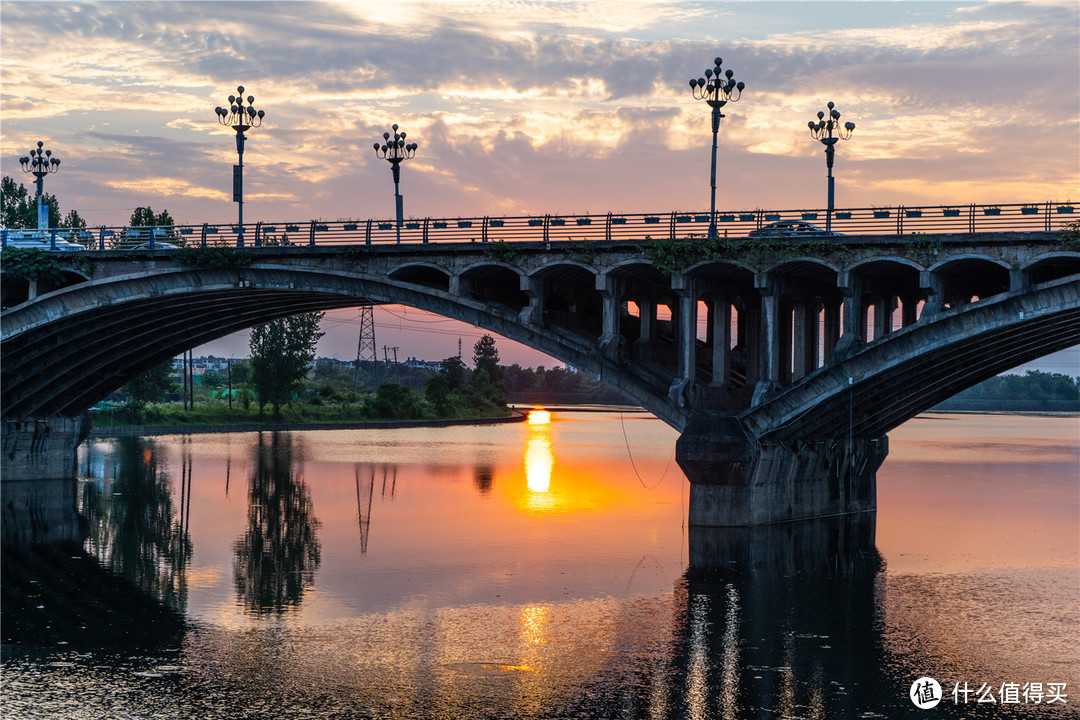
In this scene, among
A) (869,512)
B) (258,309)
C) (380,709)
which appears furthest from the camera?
(258,309)

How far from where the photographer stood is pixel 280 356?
4970 inches

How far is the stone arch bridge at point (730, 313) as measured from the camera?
4247 centimetres

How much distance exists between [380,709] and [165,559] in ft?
70.4

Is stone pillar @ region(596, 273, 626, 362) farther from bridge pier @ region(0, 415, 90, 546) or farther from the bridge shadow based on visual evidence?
bridge pier @ region(0, 415, 90, 546)

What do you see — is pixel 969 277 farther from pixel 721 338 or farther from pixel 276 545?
pixel 276 545

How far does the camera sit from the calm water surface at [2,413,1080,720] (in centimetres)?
2500

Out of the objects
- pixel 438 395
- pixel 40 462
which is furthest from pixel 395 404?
pixel 40 462

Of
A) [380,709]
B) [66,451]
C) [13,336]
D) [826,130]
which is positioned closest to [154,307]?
[13,336]

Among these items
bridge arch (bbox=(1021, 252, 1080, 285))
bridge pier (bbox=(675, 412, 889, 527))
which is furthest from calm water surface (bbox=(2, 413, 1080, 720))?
bridge arch (bbox=(1021, 252, 1080, 285))

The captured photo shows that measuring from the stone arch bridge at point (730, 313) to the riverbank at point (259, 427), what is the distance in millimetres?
47899

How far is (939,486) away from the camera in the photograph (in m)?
72.7

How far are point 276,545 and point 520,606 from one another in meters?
14.7

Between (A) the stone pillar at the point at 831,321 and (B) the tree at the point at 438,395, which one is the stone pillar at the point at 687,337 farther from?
(B) the tree at the point at 438,395

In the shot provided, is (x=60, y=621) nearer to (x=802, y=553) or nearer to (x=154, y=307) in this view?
(x=802, y=553)
